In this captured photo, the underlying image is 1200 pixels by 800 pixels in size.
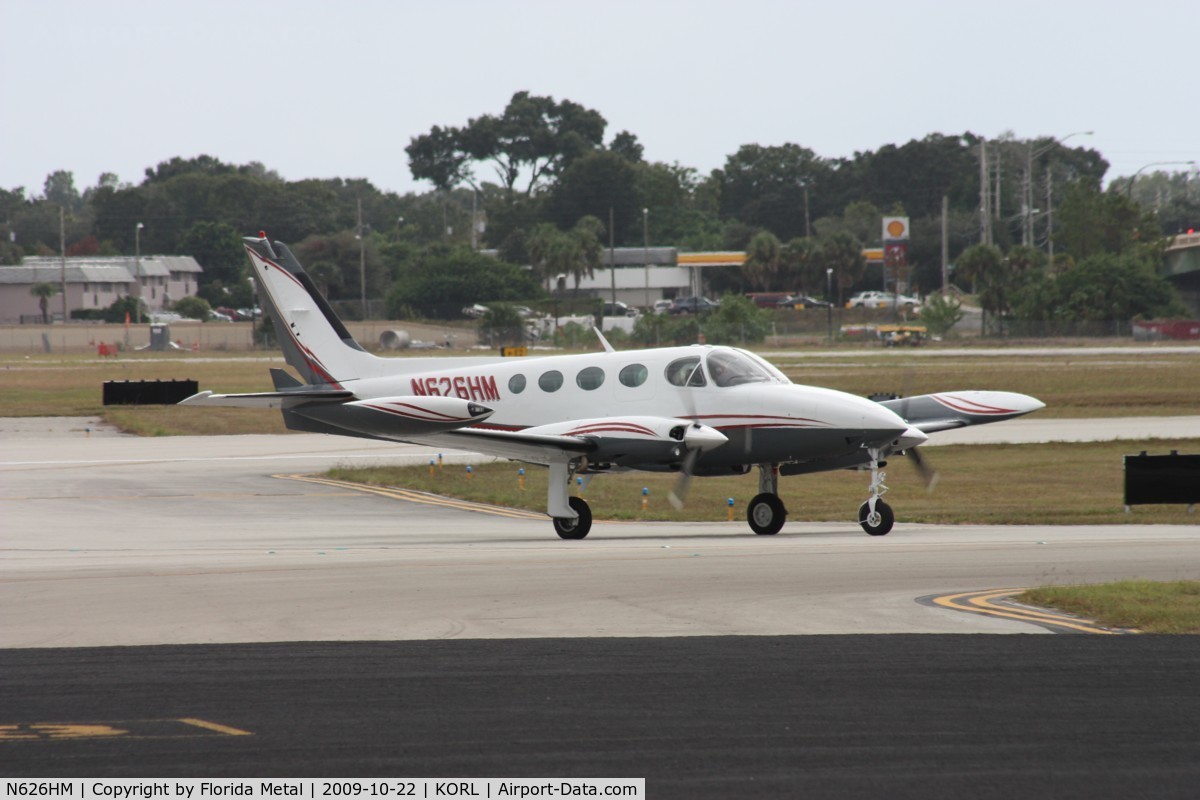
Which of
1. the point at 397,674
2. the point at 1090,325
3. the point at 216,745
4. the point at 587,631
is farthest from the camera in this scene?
the point at 1090,325

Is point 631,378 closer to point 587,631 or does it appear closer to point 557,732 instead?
point 587,631

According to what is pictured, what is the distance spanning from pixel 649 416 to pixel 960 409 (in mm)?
5356

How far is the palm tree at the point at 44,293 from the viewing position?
142625mm

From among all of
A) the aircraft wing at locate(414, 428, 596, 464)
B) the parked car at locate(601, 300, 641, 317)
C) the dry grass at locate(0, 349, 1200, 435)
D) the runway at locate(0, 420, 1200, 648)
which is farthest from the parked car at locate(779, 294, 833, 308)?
the aircraft wing at locate(414, 428, 596, 464)

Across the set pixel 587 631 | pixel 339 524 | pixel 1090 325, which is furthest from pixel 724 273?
pixel 587 631

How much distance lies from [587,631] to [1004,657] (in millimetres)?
3932

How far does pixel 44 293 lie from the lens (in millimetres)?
142875

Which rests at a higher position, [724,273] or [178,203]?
[178,203]

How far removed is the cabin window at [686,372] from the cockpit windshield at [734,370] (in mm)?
186

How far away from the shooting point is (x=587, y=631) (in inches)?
521

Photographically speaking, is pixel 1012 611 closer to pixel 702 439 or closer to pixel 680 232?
pixel 702 439

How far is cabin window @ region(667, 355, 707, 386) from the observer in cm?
2228

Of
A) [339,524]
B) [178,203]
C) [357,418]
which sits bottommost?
[339,524]

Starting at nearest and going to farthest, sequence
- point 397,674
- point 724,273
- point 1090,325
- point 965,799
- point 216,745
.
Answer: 1. point 965,799
2. point 216,745
3. point 397,674
4. point 1090,325
5. point 724,273
